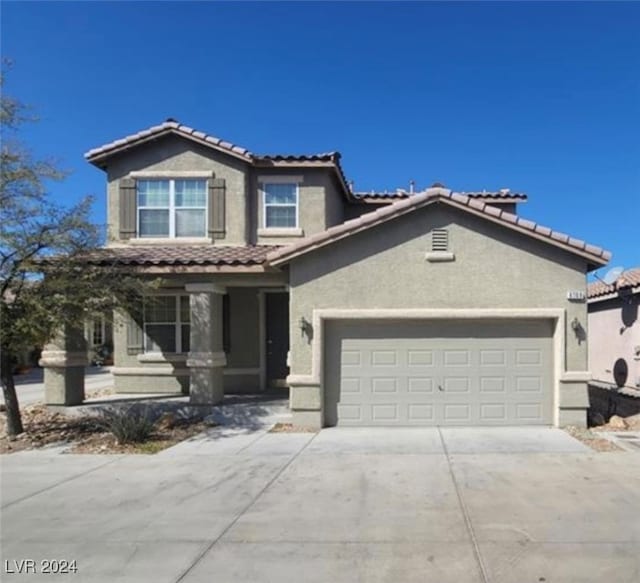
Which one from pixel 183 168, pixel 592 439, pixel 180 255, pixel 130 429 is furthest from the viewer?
pixel 183 168

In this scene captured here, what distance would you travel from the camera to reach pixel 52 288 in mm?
10633

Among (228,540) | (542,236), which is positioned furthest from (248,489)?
(542,236)

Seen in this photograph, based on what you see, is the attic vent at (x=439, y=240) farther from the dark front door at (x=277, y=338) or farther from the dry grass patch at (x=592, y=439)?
the dark front door at (x=277, y=338)

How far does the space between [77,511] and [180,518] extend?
1369 millimetres

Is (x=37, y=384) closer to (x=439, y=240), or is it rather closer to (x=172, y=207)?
(x=172, y=207)

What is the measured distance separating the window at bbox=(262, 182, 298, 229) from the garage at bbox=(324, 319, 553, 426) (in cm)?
448

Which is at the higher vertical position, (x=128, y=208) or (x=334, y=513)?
(x=128, y=208)

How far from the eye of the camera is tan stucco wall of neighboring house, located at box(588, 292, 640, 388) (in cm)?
1449

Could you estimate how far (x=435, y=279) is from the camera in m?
11.8

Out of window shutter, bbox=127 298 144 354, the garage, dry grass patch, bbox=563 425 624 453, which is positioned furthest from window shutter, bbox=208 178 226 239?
dry grass patch, bbox=563 425 624 453

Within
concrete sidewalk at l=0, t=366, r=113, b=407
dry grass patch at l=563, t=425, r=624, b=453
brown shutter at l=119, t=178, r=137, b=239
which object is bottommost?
concrete sidewalk at l=0, t=366, r=113, b=407

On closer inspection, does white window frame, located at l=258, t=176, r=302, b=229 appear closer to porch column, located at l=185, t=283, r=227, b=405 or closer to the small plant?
porch column, located at l=185, t=283, r=227, b=405

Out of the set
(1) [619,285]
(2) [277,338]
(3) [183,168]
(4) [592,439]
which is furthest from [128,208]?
(1) [619,285]

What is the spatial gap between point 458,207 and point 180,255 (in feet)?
21.1
